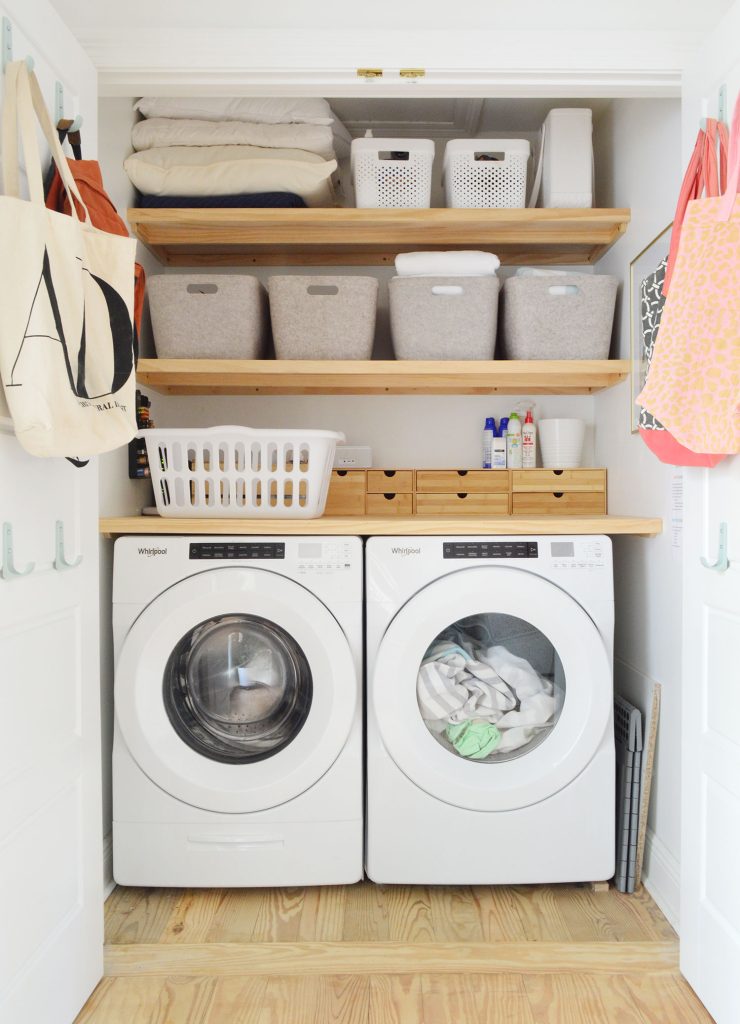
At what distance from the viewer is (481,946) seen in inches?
68.6

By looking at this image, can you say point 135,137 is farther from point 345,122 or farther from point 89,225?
point 89,225

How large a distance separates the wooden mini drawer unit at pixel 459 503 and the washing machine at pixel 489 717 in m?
0.48

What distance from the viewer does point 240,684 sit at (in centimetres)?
199

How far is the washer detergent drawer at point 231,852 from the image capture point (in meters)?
1.95

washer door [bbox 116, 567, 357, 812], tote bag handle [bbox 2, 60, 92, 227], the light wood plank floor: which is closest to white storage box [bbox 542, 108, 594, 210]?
washer door [bbox 116, 567, 357, 812]

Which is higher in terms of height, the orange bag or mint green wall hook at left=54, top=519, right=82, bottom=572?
the orange bag

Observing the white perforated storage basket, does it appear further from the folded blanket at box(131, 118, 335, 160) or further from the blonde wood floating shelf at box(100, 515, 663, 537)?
the folded blanket at box(131, 118, 335, 160)

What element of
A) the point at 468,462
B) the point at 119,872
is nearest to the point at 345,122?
the point at 468,462

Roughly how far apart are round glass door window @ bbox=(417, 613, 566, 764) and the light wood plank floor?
0.41 m

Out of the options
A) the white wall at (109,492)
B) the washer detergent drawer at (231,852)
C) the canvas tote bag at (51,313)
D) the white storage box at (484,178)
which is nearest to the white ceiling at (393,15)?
the canvas tote bag at (51,313)

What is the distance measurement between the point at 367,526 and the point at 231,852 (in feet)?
3.04

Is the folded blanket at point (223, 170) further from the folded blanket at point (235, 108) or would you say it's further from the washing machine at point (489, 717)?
the washing machine at point (489, 717)

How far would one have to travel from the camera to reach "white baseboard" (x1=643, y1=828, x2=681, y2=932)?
1838 mm

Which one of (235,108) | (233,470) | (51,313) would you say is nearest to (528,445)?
(233,470)
